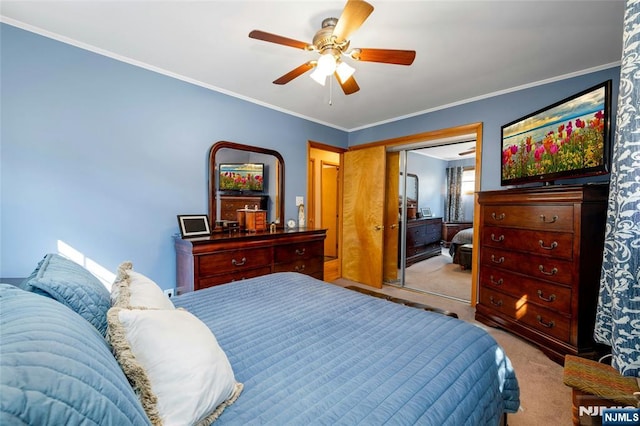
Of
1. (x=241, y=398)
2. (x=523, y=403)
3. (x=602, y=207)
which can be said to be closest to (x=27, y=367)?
(x=241, y=398)

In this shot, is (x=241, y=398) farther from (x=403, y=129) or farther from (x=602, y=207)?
(x=403, y=129)

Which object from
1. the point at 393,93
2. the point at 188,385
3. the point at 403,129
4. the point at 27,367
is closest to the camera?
the point at 27,367

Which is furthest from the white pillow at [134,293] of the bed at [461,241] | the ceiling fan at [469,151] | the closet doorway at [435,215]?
the ceiling fan at [469,151]

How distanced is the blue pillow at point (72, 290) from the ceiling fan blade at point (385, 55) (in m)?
1.87

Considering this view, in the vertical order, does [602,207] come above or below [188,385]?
above

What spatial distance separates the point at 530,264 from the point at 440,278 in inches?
91.6

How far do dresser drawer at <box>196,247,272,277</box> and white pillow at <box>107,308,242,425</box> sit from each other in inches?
66.4

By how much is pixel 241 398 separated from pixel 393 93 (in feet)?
10.5

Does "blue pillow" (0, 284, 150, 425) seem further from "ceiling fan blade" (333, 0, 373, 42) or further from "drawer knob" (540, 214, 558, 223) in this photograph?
"drawer knob" (540, 214, 558, 223)

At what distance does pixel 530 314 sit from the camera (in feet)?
7.75

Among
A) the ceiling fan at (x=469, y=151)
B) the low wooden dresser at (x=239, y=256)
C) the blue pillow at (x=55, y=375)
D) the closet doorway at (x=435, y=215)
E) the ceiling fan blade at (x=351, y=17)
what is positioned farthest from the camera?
Result: the ceiling fan at (x=469, y=151)

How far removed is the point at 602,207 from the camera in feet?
6.74

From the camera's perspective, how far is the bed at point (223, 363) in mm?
497

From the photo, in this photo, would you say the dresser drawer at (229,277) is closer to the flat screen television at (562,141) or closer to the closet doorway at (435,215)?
the closet doorway at (435,215)
